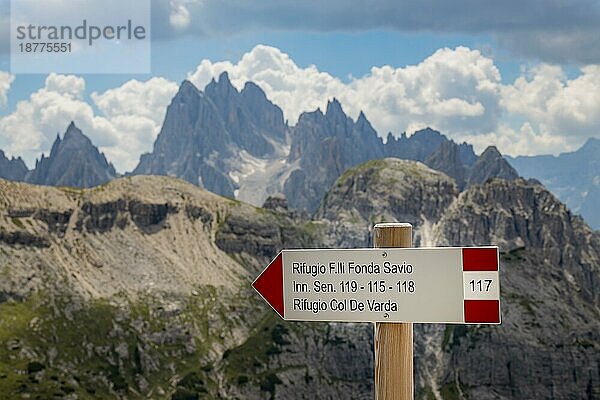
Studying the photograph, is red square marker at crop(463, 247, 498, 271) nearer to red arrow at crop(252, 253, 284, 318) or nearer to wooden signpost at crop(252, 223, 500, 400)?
wooden signpost at crop(252, 223, 500, 400)

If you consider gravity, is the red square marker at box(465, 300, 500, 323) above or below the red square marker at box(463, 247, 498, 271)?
below

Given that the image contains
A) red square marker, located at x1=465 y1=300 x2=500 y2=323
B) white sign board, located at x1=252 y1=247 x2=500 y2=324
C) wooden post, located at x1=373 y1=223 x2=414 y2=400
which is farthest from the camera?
wooden post, located at x1=373 y1=223 x2=414 y2=400

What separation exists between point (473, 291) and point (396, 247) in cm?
133

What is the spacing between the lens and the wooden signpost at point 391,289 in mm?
11969

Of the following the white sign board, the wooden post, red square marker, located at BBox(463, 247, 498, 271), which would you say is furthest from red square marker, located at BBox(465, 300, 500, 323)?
the wooden post

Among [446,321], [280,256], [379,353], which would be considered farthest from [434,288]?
[280,256]

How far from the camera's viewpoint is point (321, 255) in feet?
42.5

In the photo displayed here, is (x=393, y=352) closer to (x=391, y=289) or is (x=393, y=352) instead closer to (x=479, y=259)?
(x=391, y=289)

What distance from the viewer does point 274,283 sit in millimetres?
13258

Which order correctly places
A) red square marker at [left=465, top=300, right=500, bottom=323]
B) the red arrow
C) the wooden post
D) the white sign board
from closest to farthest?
red square marker at [left=465, top=300, right=500, bottom=323] → the white sign board → the wooden post → the red arrow

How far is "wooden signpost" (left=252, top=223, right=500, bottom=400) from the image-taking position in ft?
39.3

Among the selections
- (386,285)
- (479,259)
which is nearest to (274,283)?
(386,285)

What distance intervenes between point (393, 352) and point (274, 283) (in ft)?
7.26

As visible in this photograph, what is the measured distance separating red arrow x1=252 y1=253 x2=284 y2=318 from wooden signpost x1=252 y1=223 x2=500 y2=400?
0.02 metres
